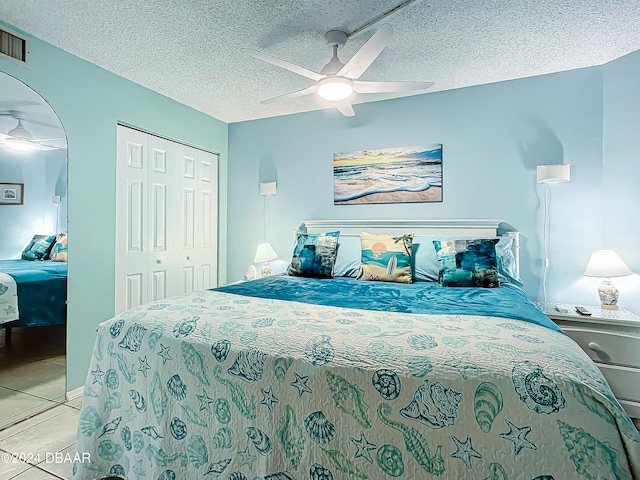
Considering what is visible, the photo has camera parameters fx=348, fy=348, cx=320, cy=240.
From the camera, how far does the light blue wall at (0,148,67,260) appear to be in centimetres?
221

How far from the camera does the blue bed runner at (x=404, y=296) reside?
1600 millimetres

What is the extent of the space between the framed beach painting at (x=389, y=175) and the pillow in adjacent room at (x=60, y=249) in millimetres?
2307

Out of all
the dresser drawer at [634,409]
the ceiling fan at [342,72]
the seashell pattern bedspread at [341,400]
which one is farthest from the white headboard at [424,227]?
the seashell pattern bedspread at [341,400]

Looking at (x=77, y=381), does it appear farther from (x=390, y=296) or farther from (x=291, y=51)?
(x=291, y=51)

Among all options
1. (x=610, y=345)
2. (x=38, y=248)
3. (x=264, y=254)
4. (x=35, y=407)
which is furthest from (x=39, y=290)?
(x=610, y=345)

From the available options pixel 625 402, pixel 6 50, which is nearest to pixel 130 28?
pixel 6 50

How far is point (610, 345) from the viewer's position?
221cm

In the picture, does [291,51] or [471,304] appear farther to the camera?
[291,51]

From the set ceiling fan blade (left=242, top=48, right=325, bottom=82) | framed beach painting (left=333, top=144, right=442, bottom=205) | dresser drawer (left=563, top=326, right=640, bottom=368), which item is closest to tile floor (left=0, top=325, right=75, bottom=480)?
ceiling fan blade (left=242, top=48, right=325, bottom=82)

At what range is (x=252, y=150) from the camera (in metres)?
4.05

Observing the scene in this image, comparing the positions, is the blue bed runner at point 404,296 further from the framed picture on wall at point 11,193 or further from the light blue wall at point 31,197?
the framed picture on wall at point 11,193

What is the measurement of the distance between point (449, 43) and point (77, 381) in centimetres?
357

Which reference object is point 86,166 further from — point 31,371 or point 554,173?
point 554,173

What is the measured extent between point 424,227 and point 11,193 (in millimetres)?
3090
